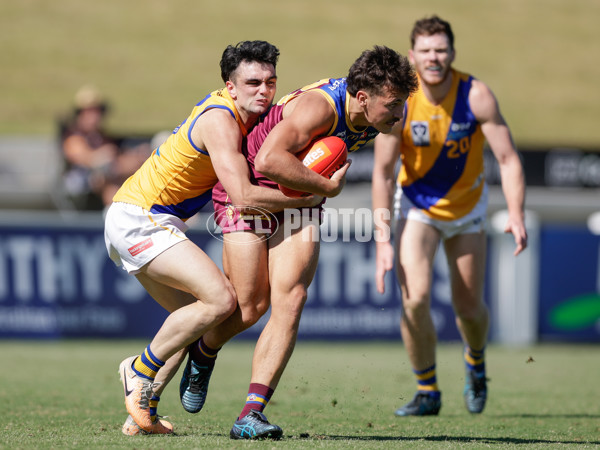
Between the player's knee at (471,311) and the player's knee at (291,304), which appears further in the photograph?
the player's knee at (471,311)

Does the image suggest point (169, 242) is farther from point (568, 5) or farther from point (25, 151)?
point (568, 5)

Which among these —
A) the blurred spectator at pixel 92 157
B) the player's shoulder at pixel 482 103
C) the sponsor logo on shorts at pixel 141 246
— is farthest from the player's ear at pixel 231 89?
the blurred spectator at pixel 92 157

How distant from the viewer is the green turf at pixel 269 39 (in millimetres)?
28656

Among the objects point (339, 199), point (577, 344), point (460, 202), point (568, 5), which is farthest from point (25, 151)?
point (568, 5)

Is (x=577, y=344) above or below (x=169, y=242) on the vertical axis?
below

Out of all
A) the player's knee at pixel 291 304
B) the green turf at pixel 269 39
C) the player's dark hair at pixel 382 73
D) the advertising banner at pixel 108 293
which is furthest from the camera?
the green turf at pixel 269 39

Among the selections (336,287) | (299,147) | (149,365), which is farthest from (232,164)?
(336,287)

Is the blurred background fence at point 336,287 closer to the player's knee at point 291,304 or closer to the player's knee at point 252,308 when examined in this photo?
the player's knee at point 252,308

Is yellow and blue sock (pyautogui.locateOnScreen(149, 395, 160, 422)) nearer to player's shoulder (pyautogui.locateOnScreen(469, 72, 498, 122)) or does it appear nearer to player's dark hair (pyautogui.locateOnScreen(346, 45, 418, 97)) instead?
player's dark hair (pyautogui.locateOnScreen(346, 45, 418, 97))

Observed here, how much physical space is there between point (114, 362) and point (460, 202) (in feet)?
15.6

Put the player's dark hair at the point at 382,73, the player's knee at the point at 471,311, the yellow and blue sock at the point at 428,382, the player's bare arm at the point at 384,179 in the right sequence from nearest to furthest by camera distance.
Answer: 1. the player's dark hair at the point at 382,73
2. the player's bare arm at the point at 384,179
3. the yellow and blue sock at the point at 428,382
4. the player's knee at the point at 471,311

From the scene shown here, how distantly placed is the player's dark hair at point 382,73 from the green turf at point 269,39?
21480 mm

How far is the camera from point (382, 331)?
12.5 m

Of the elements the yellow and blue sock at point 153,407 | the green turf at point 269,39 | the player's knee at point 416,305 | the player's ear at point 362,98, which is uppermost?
the green turf at point 269,39
